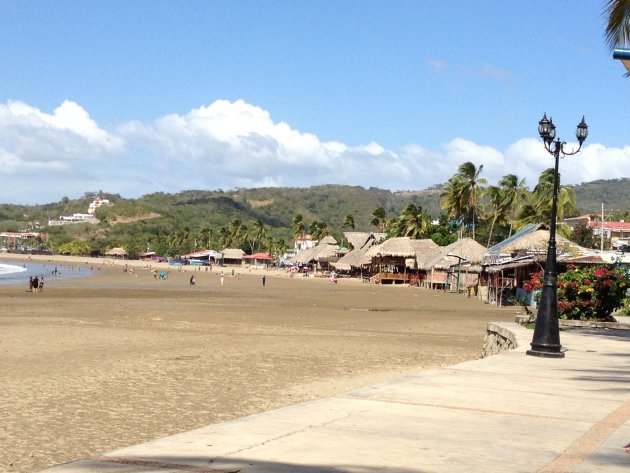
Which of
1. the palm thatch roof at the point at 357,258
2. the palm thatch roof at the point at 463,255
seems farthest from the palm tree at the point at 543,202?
the palm thatch roof at the point at 357,258

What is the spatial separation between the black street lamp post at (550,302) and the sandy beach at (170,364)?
2622 mm

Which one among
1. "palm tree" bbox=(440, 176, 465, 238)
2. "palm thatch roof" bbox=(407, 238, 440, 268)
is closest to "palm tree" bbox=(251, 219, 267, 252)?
"palm tree" bbox=(440, 176, 465, 238)

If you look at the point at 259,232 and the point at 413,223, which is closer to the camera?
the point at 413,223

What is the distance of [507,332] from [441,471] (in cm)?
1113

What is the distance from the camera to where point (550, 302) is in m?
13.0

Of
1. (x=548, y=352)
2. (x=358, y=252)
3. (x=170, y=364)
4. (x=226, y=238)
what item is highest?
(x=226, y=238)

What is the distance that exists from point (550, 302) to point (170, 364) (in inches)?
264

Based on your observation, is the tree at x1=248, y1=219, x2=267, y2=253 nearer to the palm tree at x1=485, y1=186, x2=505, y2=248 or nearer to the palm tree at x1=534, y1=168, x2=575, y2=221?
the palm tree at x1=485, y1=186, x2=505, y2=248

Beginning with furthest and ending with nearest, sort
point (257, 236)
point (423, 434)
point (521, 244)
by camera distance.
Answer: point (257, 236) → point (521, 244) → point (423, 434)

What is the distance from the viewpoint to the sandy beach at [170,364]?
8.88 meters

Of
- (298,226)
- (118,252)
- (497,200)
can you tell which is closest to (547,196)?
(497,200)

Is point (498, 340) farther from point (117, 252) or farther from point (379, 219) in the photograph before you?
point (117, 252)

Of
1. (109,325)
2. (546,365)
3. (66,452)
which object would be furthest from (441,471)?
(109,325)

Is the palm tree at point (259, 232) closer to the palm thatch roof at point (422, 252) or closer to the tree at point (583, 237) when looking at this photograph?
the tree at point (583, 237)
